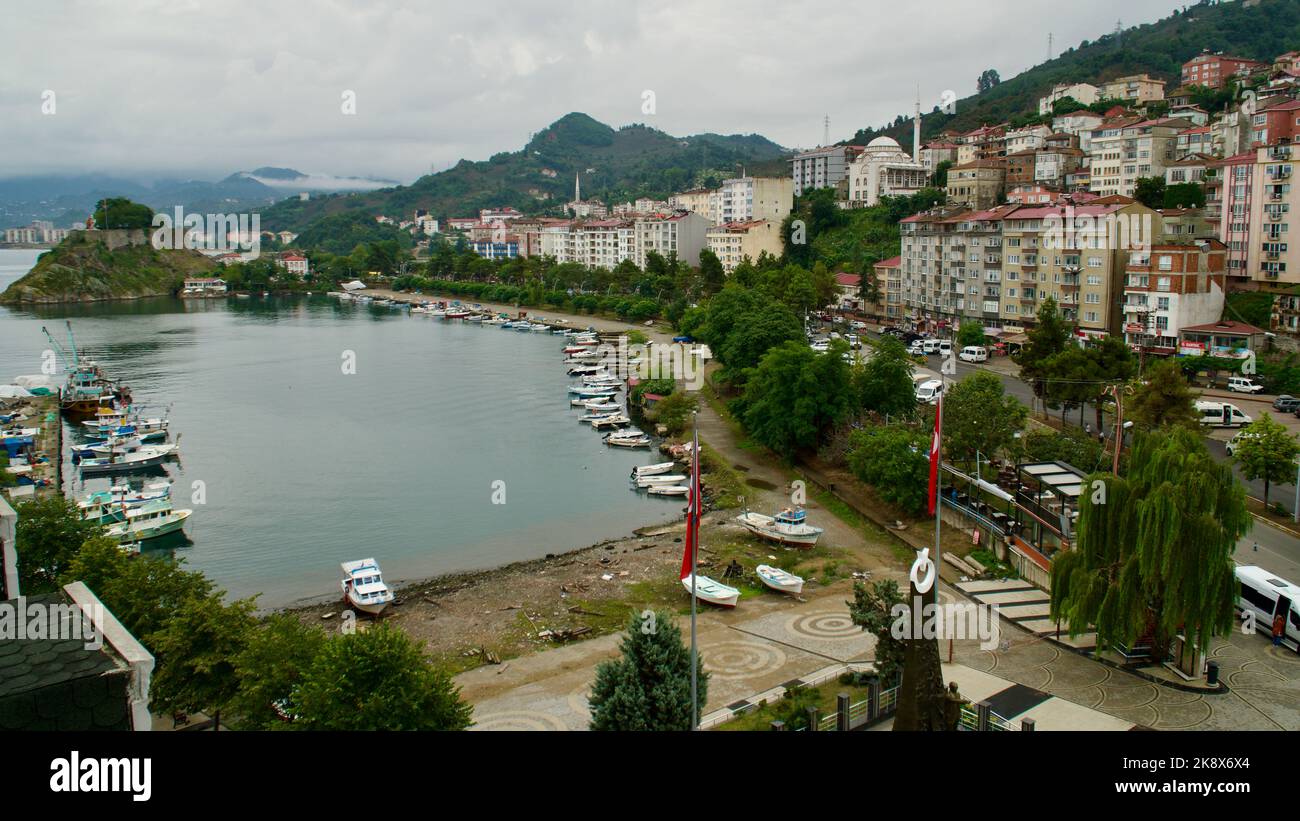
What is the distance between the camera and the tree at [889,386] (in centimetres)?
2686

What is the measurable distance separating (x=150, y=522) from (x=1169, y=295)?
3268cm

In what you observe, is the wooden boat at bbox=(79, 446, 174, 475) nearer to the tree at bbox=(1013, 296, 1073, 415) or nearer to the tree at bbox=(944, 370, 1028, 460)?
the tree at bbox=(944, 370, 1028, 460)

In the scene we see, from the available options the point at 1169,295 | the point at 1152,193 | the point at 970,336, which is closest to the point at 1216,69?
the point at 1152,193

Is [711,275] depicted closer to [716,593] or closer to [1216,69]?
[1216,69]

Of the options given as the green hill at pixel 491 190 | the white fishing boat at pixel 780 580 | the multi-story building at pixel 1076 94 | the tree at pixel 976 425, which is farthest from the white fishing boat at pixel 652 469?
the green hill at pixel 491 190

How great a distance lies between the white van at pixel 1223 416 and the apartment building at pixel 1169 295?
737cm

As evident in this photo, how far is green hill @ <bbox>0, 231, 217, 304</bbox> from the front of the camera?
300 ft

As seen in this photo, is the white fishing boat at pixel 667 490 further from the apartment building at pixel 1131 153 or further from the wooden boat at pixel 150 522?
the apartment building at pixel 1131 153

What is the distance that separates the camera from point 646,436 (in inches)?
1364

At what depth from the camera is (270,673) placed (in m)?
11.4

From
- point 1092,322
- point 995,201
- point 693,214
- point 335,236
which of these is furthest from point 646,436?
point 335,236

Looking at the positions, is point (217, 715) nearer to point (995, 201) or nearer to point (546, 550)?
point (546, 550)
